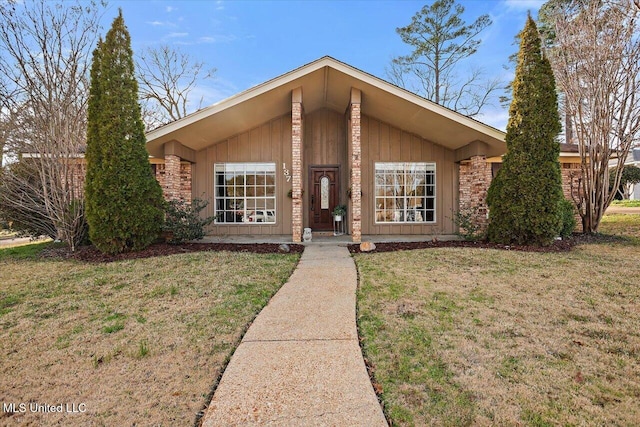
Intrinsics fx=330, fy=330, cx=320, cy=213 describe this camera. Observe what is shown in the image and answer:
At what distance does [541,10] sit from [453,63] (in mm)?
4052

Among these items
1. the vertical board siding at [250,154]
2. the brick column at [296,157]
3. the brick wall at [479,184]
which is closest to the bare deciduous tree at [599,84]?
the brick wall at [479,184]

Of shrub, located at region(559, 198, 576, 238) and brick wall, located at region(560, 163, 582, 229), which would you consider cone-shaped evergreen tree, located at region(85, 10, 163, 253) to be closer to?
shrub, located at region(559, 198, 576, 238)

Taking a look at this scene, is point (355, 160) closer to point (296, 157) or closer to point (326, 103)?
point (296, 157)

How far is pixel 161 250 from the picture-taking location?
6.84 m

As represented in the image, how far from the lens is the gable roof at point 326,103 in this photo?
7.50m

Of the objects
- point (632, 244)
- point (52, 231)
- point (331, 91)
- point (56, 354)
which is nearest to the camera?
point (56, 354)

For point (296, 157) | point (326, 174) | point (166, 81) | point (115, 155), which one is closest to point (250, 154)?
point (326, 174)

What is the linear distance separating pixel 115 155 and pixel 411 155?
760cm

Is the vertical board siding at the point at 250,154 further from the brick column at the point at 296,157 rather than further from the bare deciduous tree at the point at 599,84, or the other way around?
the bare deciduous tree at the point at 599,84

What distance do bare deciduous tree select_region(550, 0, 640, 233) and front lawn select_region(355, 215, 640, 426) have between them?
4092 mm

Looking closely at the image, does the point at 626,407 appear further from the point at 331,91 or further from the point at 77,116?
the point at 77,116

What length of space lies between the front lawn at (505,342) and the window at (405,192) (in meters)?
4.62

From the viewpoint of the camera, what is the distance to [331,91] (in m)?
8.62

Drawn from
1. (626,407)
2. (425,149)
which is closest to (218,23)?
(425,149)
